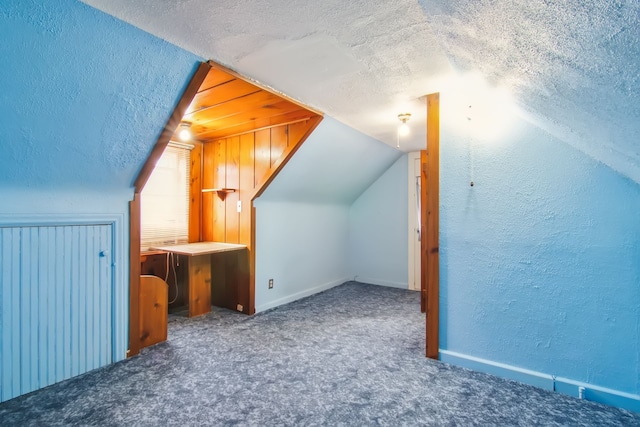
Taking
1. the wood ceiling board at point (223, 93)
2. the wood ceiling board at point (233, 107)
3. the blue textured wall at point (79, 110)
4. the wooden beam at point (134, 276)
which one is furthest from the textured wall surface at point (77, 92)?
the wood ceiling board at point (233, 107)

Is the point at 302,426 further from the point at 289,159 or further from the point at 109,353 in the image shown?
the point at 289,159

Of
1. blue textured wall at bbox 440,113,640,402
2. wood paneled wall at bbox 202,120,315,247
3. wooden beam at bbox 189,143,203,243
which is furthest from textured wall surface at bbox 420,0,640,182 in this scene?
wooden beam at bbox 189,143,203,243

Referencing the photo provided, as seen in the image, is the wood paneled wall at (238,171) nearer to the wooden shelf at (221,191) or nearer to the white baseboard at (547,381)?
the wooden shelf at (221,191)

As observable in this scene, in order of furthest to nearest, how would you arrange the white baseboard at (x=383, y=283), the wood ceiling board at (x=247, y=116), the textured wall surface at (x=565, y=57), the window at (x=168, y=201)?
1. the white baseboard at (x=383, y=283)
2. the window at (x=168, y=201)
3. the wood ceiling board at (x=247, y=116)
4. the textured wall surface at (x=565, y=57)

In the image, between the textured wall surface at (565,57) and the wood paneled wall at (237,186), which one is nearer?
the textured wall surface at (565,57)

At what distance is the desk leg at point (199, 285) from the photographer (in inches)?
130

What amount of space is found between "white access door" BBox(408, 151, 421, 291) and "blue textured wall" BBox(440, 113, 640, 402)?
2.18 meters

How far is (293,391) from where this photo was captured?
1.95 meters

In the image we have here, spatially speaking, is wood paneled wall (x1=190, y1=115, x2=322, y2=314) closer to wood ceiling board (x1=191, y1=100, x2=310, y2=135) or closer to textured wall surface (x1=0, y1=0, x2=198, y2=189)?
wood ceiling board (x1=191, y1=100, x2=310, y2=135)

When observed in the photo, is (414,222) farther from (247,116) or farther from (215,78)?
(215,78)

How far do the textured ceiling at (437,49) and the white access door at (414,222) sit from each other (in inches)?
87.9

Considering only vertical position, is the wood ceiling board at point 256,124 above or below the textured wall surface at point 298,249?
above

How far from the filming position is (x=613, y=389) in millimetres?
1855

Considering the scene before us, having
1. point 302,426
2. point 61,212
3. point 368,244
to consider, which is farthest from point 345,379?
point 368,244
